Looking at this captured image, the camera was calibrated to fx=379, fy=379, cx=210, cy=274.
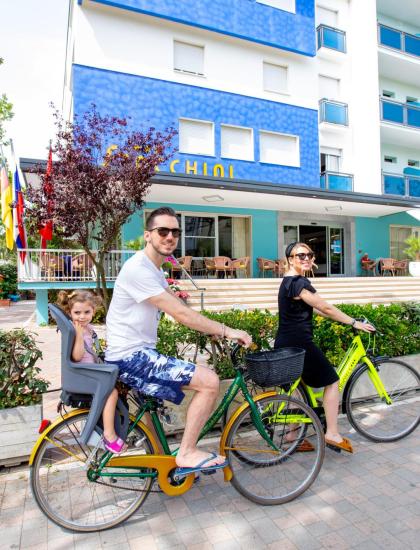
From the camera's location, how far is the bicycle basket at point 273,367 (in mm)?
2689

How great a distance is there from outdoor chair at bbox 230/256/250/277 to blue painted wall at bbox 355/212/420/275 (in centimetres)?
641

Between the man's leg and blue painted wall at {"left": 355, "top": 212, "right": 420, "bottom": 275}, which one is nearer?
the man's leg

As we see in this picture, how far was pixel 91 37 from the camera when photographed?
1408 centimetres

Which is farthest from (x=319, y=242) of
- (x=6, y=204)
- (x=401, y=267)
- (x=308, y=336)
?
(x=308, y=336)

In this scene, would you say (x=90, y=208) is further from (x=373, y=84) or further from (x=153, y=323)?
(x=373, y=84)

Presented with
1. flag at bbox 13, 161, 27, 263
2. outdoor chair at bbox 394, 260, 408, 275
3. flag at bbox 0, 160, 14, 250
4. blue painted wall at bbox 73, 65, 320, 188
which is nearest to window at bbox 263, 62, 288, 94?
blue painted wall at bbox 73, 65, 320, 188

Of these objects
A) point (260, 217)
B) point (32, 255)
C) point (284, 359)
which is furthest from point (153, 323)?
point (260, 217)

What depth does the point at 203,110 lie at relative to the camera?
15.9m

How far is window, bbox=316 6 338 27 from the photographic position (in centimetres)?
1925

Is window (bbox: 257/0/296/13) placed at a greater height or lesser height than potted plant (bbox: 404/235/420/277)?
greater

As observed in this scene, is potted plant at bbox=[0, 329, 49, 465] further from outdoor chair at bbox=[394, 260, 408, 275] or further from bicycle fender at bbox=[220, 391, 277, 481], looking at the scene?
outdoor chair at bbox=[394, 260, 408, 275]

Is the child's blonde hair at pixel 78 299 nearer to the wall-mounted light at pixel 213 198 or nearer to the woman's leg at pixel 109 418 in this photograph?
the woman's leg at pixel 109 418

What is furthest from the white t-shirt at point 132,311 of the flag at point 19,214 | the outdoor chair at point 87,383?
the flag at point 19,214

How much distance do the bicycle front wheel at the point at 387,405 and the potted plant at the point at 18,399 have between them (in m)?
2.80
